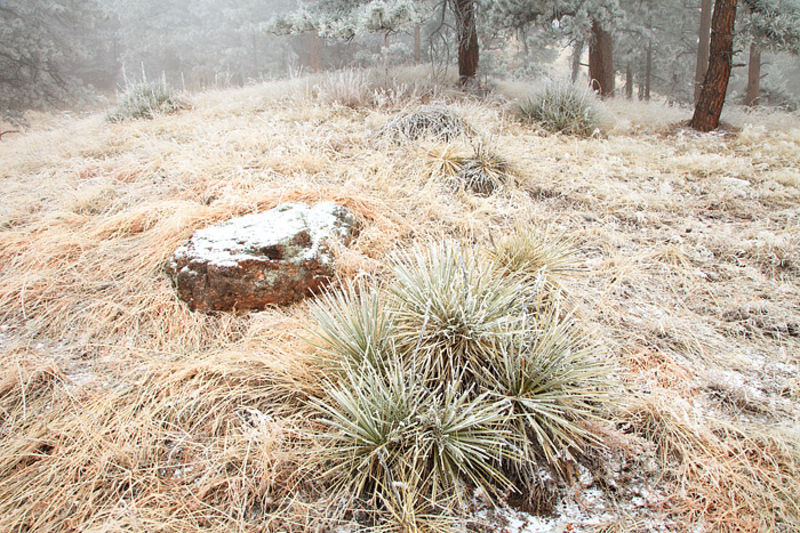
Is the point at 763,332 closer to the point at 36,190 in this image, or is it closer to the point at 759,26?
the point at 36,190

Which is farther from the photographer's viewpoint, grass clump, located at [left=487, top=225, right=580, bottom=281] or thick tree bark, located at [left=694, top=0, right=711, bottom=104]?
thick tree bark, located at [left=694, top=0, right=711, bottom=104]

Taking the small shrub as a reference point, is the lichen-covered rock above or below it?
below

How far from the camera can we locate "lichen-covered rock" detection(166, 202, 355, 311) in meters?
2.26

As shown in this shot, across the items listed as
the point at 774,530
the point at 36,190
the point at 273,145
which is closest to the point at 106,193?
the point at 36,190

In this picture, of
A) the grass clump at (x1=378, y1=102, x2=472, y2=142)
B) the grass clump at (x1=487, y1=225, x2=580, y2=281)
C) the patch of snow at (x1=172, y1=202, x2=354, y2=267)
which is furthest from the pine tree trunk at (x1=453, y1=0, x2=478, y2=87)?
the grass clump at (x1=487, y1=225, x2=580, y2=281)

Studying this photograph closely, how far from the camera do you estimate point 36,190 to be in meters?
3.60

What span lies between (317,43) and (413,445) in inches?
683

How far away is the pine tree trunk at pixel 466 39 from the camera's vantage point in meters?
6.64

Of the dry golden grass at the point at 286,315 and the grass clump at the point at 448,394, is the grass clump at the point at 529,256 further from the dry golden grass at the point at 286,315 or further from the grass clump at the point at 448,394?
the grass clump at the point at 448,394

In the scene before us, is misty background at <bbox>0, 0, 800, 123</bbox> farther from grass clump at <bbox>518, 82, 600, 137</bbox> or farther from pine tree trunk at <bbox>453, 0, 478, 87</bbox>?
grass clump at <bbox>518, 82, 600, 137</bbox>

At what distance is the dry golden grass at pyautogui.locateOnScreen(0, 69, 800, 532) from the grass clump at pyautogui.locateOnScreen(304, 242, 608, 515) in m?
0.19

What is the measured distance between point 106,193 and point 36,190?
0.81 metres

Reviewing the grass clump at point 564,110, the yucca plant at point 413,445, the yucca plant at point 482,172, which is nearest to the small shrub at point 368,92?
the grass clump at point 564,110

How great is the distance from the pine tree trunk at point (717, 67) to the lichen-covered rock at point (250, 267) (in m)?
6.10
